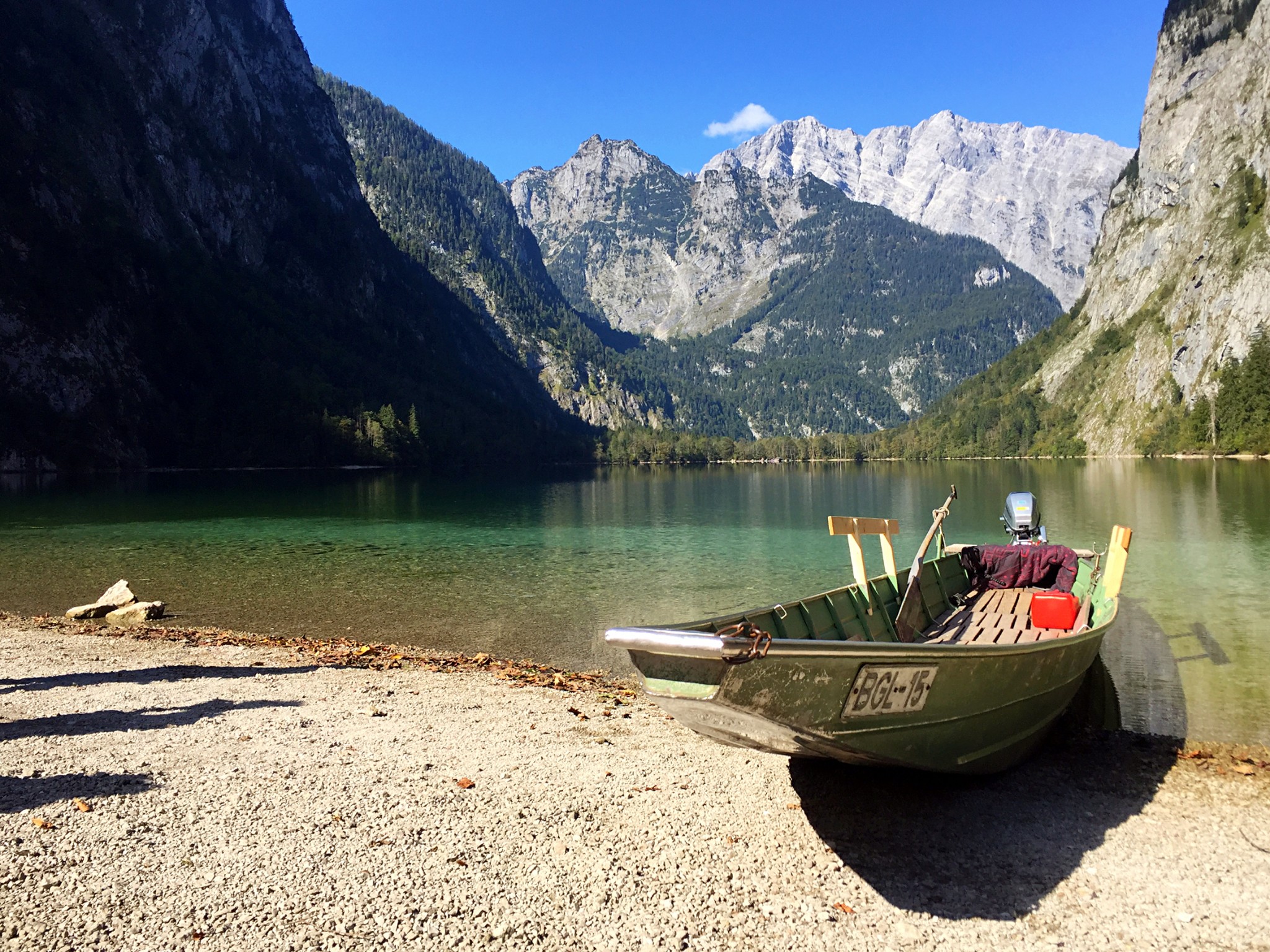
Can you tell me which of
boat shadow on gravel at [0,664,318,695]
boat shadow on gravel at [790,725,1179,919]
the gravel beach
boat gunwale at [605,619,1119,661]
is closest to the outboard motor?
the gravel beach

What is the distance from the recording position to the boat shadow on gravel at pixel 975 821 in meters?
8.08

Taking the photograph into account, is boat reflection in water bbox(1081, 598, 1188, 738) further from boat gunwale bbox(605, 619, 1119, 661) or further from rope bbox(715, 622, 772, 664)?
rope bbox(715, 622, 772, 664)

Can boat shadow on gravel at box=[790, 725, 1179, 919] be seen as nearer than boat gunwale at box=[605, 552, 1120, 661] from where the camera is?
No

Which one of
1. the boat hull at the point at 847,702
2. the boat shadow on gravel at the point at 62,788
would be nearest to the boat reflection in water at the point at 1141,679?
the boat hull at the point at 847,702

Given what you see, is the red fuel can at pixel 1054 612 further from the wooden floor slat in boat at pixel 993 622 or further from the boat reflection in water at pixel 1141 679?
the boat reflection in water at pixel 1141 679

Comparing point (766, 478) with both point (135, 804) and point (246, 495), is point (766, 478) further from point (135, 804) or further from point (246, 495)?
point (135, 804)

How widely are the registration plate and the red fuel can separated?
8.97 metres

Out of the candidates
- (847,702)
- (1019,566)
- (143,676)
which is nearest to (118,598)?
(143,676)

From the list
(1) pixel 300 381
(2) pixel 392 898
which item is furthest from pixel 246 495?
(1) pixel 300 381

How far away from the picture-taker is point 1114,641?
20.0 meters

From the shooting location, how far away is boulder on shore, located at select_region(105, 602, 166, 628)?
2150cm

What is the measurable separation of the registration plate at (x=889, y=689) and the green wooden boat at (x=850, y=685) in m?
0.01

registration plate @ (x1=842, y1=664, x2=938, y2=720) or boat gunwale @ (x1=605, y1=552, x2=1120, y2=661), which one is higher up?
boat gunwale @ (x1=605, y1=552, x2=1120, y2=661)

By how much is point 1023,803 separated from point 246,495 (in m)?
88.4
